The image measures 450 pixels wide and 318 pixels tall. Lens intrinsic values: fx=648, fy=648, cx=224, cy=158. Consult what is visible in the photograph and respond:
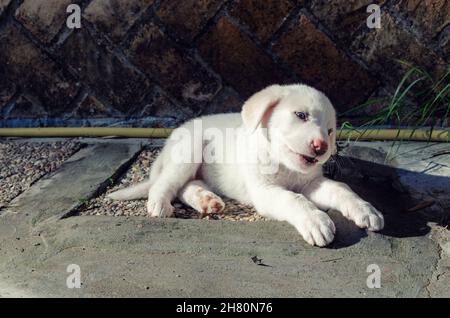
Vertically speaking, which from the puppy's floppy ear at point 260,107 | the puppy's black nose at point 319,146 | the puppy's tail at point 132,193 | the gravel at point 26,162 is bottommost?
the puppy's black nose at point 319,146

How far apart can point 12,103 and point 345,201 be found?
2596 millimetres

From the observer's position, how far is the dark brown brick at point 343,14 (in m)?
3.93

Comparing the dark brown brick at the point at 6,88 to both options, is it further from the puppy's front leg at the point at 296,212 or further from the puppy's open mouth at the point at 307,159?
the puppy's open mouth at the point at 307,159

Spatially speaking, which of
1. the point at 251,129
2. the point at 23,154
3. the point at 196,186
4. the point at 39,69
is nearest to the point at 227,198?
the point at 196,186

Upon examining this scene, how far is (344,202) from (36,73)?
2457 millimetres

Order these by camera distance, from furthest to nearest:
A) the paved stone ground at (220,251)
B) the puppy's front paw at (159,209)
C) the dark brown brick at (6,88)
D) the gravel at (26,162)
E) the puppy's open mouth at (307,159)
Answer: the dark brown brick at (6,88) < the gravel at (26,162) < the puppy's front paw at (159,209) < the puppy's open mouth at (307,159) < the paved stone ground at (220,251)

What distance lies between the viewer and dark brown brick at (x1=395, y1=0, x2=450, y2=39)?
3883 millimetres

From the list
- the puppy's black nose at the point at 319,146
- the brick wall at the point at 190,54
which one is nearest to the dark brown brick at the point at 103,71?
the brick wall at the point at 190,54

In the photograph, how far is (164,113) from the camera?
4.29 metres

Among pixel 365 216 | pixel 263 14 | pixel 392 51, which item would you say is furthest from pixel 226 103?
pixel 365 216

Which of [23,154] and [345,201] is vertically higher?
[23,154]

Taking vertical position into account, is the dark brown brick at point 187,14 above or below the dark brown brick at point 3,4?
below

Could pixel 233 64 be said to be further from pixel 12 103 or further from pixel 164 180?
pixel 12 103

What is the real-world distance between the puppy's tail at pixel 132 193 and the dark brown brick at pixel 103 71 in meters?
1.16
